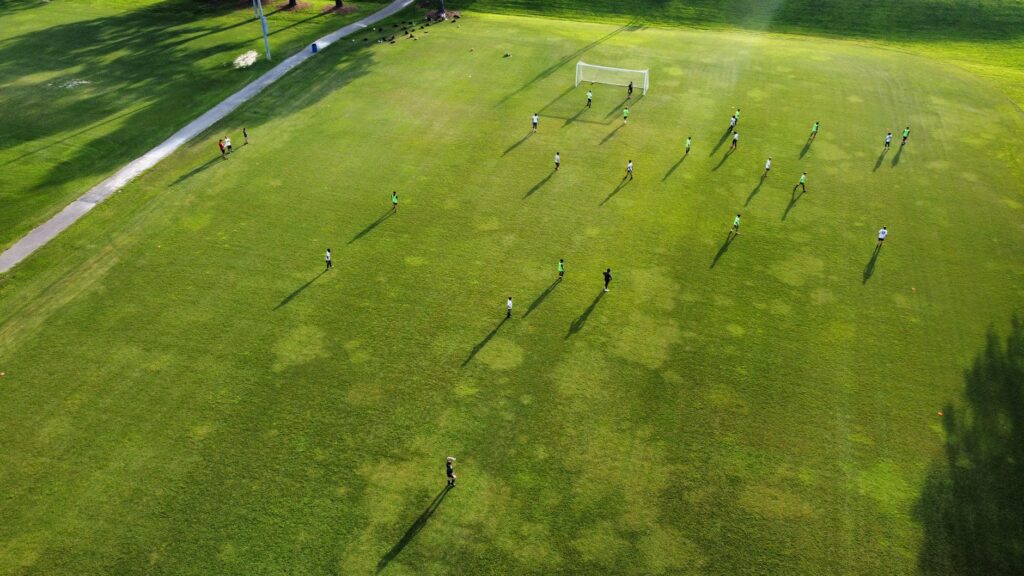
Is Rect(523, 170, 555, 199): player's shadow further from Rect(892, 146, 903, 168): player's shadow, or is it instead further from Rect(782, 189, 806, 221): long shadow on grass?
Rect(892, 146, 903, 168): player's shadow

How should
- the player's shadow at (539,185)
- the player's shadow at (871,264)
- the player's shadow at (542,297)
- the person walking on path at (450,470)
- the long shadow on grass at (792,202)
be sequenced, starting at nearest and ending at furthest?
1. the person walking on path at (450,470)
2. the player's shadow at (542,297)
3. the player's shadow at (871,264)
4. the long shadow on grass at (792,202)
5. the player's shadow at (539,185)

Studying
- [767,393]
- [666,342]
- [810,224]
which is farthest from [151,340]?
[810,224]

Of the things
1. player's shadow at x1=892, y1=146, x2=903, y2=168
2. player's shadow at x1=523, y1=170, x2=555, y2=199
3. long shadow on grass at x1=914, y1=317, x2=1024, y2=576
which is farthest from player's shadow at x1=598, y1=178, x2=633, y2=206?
long shadow on grass at x1=914, y1=317, x2=1024, y2=576

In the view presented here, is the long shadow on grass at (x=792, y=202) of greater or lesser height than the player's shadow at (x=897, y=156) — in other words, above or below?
below

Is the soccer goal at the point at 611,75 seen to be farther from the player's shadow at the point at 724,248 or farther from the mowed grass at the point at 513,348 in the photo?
the player's shadow at the point at 724,248

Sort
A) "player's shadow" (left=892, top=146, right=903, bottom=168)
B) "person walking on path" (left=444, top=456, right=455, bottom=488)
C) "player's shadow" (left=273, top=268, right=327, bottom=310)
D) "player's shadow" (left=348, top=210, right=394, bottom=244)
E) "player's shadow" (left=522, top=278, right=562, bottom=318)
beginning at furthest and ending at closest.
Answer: "player's shadow" (left=892, top=146, right=903, bottom=168) → "player's shadow" (left=348, top=210, right=394, bottom=244) → "player's shadow" (left=273, top=268, right=327, bottom=310) → "player's shadow" (left=522, top=278, right=562, bottom=318) → "person walking on path" (left=444, top=456, right=455, bottom=488)

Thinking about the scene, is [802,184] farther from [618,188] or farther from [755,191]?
[618,188]

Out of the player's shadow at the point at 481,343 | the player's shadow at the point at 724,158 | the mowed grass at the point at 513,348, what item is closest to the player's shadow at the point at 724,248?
the mowed grass at the point at 513,348
